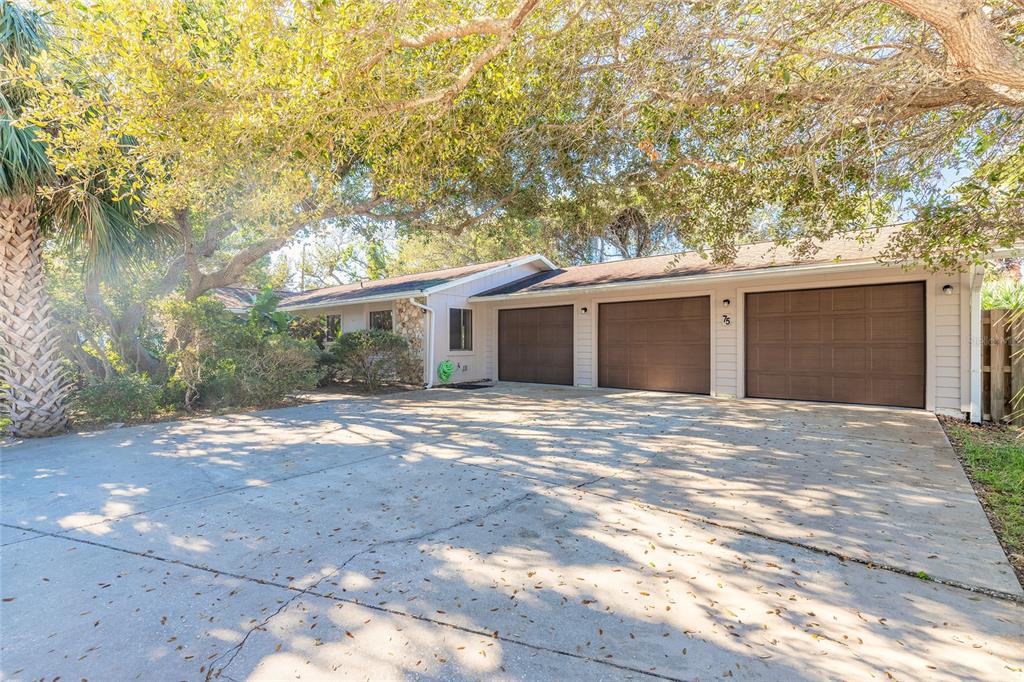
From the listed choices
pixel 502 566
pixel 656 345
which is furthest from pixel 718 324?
pixel 502 566

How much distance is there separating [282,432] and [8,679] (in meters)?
5.14

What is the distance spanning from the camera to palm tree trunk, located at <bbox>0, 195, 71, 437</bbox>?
6.51 m

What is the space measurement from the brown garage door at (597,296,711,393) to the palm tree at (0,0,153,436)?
9815 millimetres

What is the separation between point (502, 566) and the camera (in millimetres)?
2926

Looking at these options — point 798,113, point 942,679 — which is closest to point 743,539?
point 942,679

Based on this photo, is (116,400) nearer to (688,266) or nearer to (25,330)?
(25,330)

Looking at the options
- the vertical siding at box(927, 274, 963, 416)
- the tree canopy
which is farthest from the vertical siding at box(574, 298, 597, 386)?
the vertical siding at box(927, 274, 963, 416)

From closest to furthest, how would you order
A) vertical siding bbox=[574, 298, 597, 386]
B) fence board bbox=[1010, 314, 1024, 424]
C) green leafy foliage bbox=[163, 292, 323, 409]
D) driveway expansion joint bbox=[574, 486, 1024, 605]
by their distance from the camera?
driveway expansion joint bbox=[574, 486, 1024, 605], fence board bbox=[1010, 314, 1024, 424], green leafy foliage bbox=[163, 292, 323, 409], vertical siding bbox=[574, 298, 597, 386]

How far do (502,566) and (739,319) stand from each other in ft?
29.4

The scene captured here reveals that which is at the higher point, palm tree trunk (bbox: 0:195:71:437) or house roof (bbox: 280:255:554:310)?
house roof (bbox: 280:255:554:310)

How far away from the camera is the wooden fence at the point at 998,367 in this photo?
7.34 metres

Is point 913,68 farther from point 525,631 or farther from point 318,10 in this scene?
point 525,631

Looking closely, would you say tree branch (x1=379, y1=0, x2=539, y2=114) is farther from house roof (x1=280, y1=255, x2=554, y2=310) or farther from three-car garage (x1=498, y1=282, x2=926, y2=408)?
three-car garage (x1=498, y1=282, x2=926, y2=408)

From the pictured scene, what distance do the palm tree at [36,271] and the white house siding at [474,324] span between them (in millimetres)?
6920
